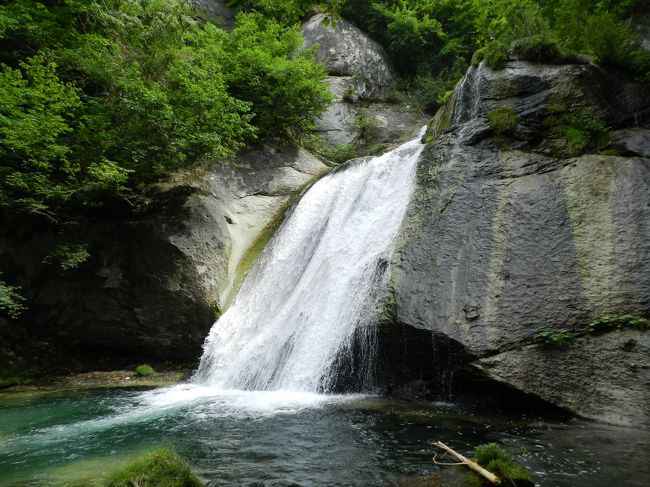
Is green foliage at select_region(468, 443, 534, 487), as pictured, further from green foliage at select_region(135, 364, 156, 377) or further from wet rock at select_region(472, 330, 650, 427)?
green foliage at select_region(135, 364, 156, 377)

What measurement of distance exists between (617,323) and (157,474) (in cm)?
626

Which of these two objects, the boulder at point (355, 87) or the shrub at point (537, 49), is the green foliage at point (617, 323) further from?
the boulder at point (355, 87)

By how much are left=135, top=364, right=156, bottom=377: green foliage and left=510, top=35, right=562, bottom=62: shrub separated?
12.4 meters

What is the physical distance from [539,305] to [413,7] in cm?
2377

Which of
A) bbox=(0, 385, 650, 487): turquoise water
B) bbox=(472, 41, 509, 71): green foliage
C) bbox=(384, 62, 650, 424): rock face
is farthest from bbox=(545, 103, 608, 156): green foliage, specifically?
bbox=(0, 385, 650, 487): turquoise water

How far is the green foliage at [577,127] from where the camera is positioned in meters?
8.40

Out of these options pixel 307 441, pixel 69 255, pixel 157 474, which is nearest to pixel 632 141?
pixel 307 441

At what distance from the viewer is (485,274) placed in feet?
24.0

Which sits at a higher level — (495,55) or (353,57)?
(353,57)

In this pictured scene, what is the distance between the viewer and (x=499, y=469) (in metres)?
3.64

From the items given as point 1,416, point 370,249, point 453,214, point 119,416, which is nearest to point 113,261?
point 1,416

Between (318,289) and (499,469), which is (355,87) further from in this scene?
(499,469)

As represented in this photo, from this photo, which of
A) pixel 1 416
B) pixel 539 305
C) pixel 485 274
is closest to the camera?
pixel 539 305

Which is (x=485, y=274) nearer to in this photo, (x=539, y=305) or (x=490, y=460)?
(x=539, y=305)
